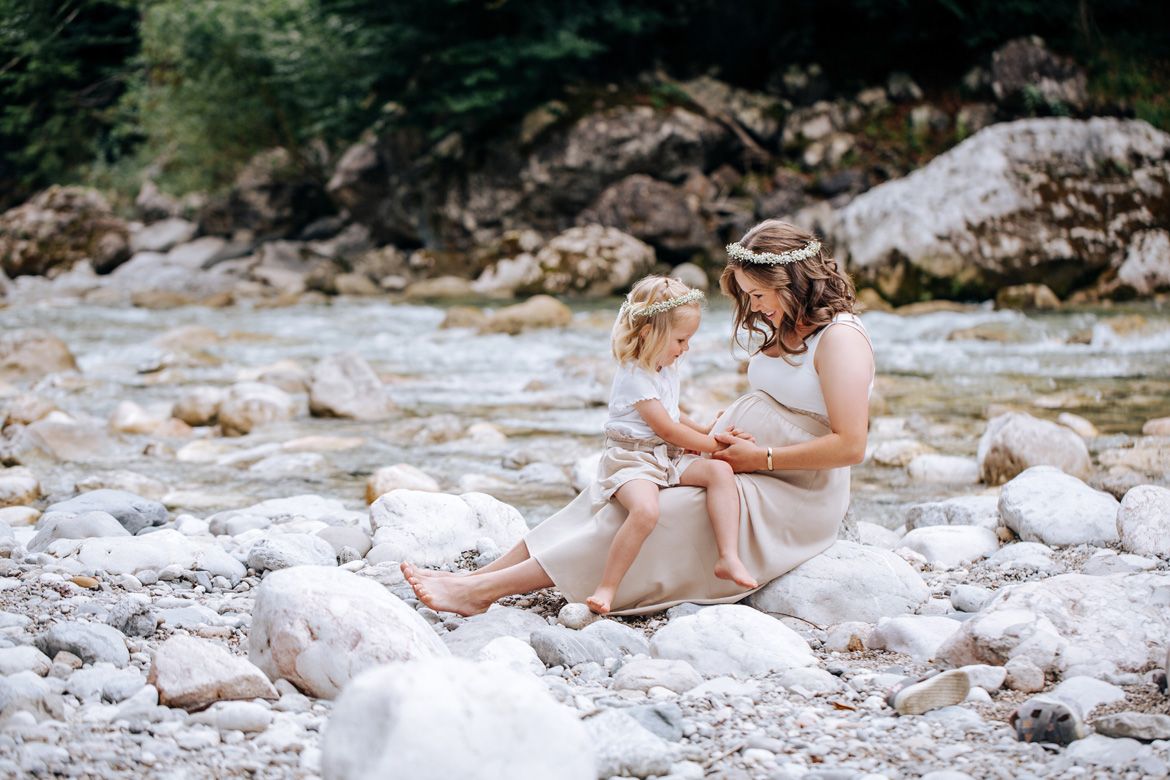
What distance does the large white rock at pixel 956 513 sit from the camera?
4715 millimetres

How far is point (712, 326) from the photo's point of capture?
13000 millimetres

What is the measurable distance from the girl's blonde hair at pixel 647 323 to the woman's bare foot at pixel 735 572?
683 millimetres

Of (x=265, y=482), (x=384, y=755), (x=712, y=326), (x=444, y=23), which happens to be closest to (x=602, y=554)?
(x=384, y=755)

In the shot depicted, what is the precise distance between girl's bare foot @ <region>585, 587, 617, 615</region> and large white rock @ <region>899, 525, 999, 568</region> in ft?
5.01

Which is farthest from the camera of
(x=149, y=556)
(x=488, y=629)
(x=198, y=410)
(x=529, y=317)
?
(x=529, y=317)

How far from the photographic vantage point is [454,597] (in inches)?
137

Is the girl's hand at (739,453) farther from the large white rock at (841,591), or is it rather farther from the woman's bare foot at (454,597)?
the woman's bare foot at (454,597)

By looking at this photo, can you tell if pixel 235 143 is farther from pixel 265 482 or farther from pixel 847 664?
pixel 847 664

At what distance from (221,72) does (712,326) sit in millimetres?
14718

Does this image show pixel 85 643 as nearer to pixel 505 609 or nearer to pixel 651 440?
pixel 505 609

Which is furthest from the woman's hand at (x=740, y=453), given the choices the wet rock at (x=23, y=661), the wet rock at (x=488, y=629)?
the wet rock at (x=23, y=661)

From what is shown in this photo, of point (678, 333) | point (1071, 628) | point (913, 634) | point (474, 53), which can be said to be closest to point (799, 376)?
point (678, 333)

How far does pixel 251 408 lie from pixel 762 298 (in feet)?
17.8

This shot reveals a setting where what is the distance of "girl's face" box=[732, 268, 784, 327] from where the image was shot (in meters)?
3.47
